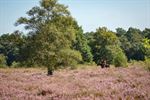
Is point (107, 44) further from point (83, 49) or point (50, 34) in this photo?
point (50, 34)

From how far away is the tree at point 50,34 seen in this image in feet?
89.2

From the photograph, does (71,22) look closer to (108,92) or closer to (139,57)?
(108,92)

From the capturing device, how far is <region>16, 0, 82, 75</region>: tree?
1070 inches

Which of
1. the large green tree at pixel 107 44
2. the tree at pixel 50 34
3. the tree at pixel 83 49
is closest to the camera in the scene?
the tree at pixel 50 34

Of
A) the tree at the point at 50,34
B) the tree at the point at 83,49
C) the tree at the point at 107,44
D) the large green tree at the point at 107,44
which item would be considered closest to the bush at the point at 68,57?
the tree at the point at 50,34

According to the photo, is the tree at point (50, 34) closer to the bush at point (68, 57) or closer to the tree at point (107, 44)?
the bush at point (68, 57)

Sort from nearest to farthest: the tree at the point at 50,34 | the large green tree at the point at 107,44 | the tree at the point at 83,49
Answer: the tree at the point at 50,34, the large green tree at the point at 107,44, the tree at the point at 83,49

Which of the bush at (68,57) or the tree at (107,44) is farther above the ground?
the tree at (107,44)

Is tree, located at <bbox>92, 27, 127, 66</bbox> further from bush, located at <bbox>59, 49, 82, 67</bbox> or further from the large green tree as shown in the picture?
bush, located at <bbox>59, 49, 82, 67</bbox>

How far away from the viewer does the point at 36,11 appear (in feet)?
92.0

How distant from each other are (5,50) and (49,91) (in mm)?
80975

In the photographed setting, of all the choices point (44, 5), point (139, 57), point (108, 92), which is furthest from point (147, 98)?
point (139, 57)

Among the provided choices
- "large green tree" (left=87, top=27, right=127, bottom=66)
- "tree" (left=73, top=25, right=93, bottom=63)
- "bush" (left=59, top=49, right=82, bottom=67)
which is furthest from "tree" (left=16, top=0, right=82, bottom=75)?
"tree" (left=73, top=25, right=93, bottom=63)

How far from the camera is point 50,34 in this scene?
27.5 meters
